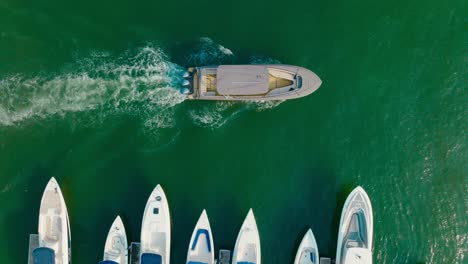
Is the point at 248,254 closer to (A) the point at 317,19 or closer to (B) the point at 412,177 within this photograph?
(B) the point at 412,177

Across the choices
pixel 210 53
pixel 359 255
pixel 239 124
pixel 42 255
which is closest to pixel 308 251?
pixel 359 255

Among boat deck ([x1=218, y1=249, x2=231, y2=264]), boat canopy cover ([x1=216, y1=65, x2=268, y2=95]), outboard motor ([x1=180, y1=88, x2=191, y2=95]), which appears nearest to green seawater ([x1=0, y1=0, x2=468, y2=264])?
boat deck ([x1=218, y1=249, x2=231, y2=264])

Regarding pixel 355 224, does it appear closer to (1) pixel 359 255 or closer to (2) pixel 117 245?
(1) pixel 359 255

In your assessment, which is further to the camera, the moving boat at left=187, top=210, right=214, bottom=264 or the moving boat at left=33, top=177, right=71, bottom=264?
the moving boat at left=33, top=177, right=71, bottom=264

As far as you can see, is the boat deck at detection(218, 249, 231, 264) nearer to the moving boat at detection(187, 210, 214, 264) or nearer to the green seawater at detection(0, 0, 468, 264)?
the green seawater at detection(0, 0, 468, 264)

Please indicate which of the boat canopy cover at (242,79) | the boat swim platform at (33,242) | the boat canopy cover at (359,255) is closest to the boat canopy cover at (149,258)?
the boat swim platform at (33,242)

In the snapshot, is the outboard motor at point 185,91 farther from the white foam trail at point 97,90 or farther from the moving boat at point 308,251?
the moving boat at point 308,251

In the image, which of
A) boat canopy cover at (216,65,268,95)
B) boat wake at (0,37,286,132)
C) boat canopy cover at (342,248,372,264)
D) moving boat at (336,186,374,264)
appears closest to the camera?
boat canopy cover at (342,248,372,264)
